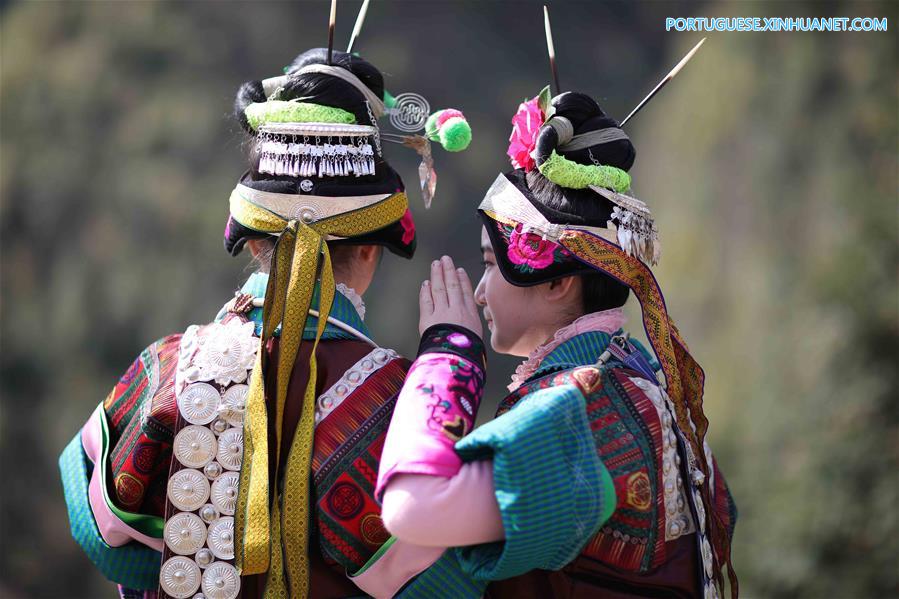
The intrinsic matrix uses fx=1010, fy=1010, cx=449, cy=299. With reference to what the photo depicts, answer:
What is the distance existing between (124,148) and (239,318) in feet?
17.0

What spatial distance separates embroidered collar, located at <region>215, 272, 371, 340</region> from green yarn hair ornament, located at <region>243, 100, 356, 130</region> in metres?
0.34

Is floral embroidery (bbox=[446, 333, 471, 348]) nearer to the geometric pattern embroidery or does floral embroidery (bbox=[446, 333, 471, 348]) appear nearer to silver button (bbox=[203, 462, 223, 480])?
the geometric pattern embroidery

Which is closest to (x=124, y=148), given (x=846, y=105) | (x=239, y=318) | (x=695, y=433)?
(x=846, y=105)

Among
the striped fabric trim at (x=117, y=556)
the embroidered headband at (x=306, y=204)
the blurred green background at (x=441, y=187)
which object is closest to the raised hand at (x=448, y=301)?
the embroidered headband at (x=306, y=204)

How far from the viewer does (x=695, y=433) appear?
2.15 metres

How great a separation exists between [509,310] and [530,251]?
0.52 feet

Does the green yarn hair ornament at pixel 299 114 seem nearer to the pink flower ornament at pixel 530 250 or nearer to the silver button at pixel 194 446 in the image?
the pink flower ornament at pixel 530 250

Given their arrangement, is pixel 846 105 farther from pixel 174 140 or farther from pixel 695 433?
pixel 695 433

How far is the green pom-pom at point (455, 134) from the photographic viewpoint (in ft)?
7.29

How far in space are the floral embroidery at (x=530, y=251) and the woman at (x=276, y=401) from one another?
27cm

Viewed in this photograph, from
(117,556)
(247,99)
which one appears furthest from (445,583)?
(247,99)

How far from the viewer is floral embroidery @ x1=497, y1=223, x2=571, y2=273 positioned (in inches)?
81.7

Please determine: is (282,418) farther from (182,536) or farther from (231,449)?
(182,536)

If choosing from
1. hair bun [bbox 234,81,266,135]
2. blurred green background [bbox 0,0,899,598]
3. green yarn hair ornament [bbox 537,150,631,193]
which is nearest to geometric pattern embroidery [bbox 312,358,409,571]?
green yarn hair ornament [bbox 537,150,631,193]
